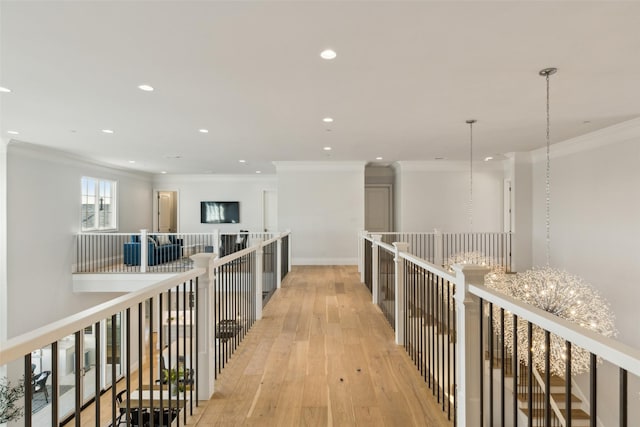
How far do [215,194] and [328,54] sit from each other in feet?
31.8

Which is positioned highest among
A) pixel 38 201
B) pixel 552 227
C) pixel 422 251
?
pixel 38 201

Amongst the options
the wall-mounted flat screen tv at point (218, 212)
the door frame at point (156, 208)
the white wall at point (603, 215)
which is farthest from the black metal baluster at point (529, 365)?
the door frame at point (156, 208)

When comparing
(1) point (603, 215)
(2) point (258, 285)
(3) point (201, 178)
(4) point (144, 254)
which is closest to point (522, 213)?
(1) point (603, 215)

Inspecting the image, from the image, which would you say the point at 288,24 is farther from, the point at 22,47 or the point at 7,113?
the point at 7,113

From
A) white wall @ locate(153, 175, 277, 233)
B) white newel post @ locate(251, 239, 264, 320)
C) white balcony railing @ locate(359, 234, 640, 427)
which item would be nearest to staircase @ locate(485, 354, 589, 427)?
white balcony railing @ locate(359, 234, 640, 427)

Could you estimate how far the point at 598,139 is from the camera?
232 inches

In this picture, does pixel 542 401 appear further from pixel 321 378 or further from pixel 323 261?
pixel 323 261

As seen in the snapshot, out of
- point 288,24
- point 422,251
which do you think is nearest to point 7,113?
point 288,24

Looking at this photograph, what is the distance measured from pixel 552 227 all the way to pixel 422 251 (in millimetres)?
2958

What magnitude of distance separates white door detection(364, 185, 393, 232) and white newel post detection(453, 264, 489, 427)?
28.2 ft

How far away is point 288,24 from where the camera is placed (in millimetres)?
2494

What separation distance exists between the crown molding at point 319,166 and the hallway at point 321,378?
5299 mm

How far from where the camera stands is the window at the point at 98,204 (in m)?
8.50

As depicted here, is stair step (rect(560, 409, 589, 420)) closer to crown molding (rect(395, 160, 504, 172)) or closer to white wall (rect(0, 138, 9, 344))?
crown molding (rect(395, 160, 504, 172))
